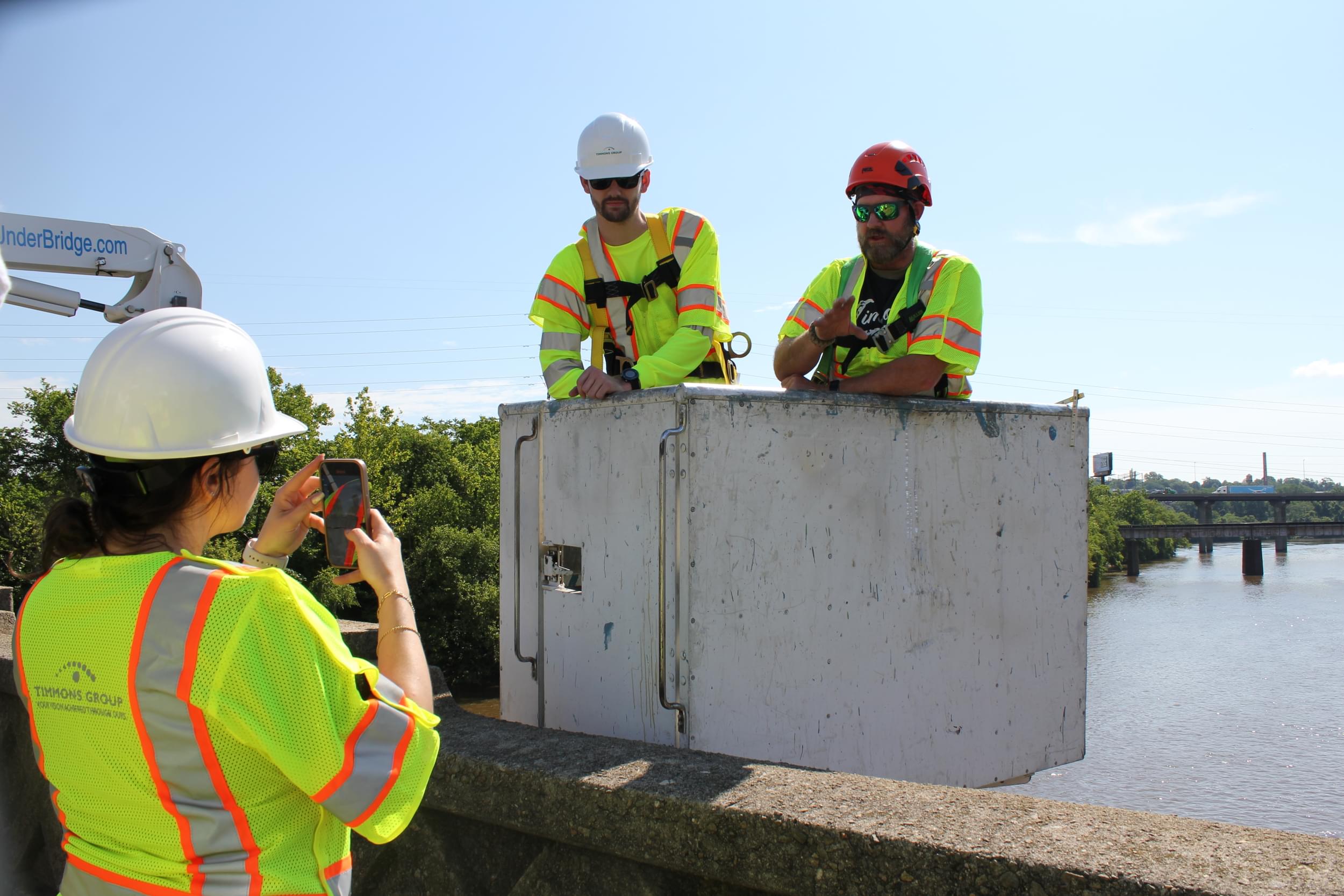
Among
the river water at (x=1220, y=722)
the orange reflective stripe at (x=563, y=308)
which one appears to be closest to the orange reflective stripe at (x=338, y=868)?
the river water at (x=1220, y=722)

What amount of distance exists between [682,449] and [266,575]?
6.13ft

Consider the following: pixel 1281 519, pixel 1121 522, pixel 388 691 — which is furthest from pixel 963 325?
pixel 1281 519

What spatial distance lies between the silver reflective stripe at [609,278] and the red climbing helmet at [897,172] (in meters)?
1.09

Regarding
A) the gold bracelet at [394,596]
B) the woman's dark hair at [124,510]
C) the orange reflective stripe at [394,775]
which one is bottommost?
the orange reflective stripe at [394,775]

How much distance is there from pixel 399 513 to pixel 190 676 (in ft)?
130

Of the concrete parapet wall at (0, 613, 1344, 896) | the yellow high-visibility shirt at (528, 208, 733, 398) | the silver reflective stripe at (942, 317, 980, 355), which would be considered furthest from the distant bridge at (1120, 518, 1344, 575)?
the concrete parapet wall at (0, 613, 1344, 896)

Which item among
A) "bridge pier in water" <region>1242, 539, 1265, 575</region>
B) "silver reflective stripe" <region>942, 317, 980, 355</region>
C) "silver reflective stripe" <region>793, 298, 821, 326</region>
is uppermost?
"silver reflective stripe" <region>793, 298, 821, 326</region>

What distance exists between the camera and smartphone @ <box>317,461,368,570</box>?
197cm

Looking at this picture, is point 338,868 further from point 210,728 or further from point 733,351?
point 733,351

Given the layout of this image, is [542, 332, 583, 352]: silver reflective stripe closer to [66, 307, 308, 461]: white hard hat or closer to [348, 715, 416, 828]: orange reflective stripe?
[66, 307, 308, 461]: white hard hat

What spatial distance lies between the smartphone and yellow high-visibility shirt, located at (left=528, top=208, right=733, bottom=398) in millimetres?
2140

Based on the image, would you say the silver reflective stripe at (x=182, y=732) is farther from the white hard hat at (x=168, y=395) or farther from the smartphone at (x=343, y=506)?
the smartphone at (x=343, y=506)

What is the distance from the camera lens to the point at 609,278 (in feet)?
14.6

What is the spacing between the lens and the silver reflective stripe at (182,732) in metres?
1.48
